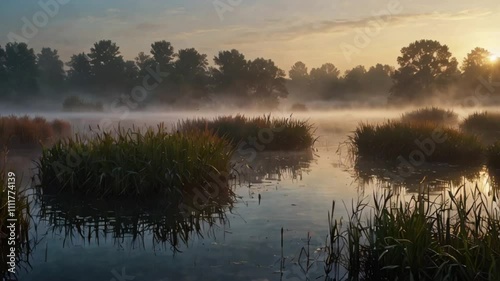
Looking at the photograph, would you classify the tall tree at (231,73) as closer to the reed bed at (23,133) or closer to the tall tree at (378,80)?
the tall tree at (378,80)

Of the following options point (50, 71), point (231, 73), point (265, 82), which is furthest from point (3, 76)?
point (265, 82)

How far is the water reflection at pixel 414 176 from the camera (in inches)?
543

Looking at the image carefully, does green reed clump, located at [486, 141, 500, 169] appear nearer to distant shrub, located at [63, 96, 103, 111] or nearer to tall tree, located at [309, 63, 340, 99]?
distant shrub, located at [63, 96, 103, 111]

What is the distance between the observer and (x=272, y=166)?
1814 centimetres

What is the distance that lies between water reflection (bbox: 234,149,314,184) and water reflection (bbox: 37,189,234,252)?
3.56 m

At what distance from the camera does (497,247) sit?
Answer: 625cm

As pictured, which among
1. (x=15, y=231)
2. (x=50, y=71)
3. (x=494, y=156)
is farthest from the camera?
(x=50, y=71)

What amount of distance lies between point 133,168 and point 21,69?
7604 cm

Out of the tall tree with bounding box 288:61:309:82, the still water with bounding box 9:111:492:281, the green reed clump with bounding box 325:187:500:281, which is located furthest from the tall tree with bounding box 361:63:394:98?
the green reed clump with bounding box 325:187:500:281

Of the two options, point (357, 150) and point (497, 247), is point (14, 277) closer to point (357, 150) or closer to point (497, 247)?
point (497, 247)

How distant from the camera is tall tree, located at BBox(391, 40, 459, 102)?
71.3 m

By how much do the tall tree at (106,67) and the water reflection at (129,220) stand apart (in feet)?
238

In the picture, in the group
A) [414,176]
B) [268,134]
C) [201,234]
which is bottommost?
[201,234]

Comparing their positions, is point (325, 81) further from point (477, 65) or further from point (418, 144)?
point (418, 144)
